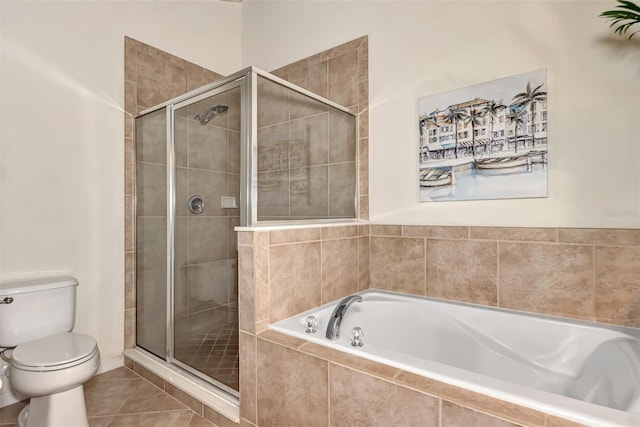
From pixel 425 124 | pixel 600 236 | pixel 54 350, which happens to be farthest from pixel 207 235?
pixel 600 236

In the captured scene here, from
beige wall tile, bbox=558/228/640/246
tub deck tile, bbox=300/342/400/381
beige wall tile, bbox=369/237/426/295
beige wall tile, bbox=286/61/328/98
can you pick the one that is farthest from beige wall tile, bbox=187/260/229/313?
beige wall tile, bbox=558/228/640/246

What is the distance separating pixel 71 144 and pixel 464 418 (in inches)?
97.7

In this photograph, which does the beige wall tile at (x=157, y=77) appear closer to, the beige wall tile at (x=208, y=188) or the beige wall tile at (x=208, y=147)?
the beige wall tile at (x=208, y=147)

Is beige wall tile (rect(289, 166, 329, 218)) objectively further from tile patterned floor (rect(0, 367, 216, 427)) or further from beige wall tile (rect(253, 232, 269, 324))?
tile patterned floor (rect(0, 367, 216, 427))

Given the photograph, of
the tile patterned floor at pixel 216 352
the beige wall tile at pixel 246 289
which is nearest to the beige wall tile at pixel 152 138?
the beige wall tile at pixel 246 289

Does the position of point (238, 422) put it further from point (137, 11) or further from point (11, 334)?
point (137, 11)

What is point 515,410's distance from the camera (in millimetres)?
902

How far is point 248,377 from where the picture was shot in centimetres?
151

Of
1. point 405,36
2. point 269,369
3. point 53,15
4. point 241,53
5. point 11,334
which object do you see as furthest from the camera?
point 241,53

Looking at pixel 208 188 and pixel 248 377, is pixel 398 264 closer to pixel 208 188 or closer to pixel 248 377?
pixel 248 377

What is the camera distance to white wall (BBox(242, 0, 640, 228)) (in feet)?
4.95

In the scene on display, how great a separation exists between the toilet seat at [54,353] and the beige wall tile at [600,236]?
239cm

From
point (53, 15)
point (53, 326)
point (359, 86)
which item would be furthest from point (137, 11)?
point (53, 326)

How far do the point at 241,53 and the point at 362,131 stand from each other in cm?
163
